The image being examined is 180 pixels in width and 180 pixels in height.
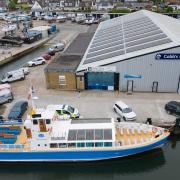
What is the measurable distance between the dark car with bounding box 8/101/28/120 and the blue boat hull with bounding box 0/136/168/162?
6.12 m

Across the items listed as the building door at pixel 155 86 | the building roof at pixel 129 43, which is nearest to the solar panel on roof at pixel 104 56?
the building roof at pixel 129 43

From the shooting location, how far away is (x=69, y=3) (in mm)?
147625

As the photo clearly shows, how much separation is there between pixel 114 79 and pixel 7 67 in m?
27.9

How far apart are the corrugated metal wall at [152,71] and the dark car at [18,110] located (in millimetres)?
13817

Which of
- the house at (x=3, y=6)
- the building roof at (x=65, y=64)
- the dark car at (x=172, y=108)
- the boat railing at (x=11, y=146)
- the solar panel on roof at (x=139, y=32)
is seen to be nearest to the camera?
the boat railing at (x=11, y=146)

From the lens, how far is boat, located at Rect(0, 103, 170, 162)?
77.6 feet

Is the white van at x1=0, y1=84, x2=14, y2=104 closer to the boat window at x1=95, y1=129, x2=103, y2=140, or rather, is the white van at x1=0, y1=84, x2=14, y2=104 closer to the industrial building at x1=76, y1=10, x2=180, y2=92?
the industrial building at x1=76, y1=10, x2=180, y2=92

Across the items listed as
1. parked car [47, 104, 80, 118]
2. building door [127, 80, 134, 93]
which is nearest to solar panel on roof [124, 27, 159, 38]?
building door [127, 80, 134, 93]

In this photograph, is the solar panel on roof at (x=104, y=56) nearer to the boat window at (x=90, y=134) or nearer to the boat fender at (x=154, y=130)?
the boat fender at (x=154, y=130)

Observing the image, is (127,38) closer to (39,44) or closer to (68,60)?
(68,60)

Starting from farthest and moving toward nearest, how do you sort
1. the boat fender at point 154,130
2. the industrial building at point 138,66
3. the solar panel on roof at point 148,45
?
the solar panel on roof at point 148,45 < the industrial building at point 138,66 < the boat fender at point 154,130

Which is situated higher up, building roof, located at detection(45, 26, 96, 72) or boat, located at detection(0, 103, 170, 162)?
building roof, located at detection(45, 26, 96, 72)

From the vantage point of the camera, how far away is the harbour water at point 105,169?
79.4 ft

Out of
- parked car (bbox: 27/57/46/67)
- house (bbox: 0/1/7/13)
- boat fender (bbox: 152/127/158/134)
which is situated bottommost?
boat fender (bbox: 152/127/158/134)
